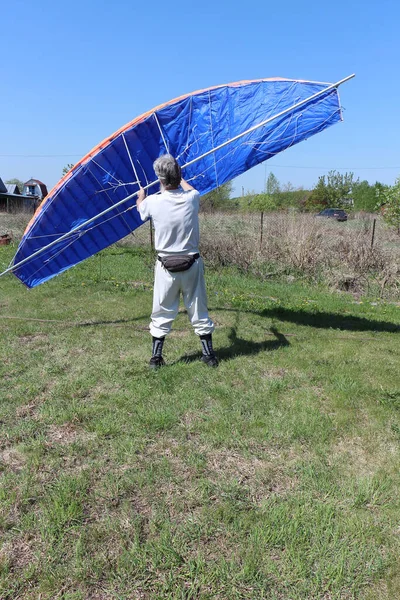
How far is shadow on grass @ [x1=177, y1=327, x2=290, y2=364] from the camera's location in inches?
198

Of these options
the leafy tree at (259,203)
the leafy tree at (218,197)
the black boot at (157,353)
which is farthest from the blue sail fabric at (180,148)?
the leafy tree at (259,203)

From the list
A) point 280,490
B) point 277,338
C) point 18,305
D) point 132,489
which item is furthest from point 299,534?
point 18,305

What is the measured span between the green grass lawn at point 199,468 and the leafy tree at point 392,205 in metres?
10.8

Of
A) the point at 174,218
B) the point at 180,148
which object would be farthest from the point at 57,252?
the point at 174,218

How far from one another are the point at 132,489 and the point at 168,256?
7.63 feet

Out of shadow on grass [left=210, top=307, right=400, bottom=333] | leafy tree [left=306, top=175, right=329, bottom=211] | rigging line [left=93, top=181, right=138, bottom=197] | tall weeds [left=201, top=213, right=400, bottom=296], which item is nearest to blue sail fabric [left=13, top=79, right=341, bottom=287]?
rigging line [left=93, top=181, right=138, bottom=197]

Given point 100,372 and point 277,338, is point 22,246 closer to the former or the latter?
point 100,372

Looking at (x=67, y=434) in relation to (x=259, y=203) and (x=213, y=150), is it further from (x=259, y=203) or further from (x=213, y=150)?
(x=259, y=203)

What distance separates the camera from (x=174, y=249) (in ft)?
14.4

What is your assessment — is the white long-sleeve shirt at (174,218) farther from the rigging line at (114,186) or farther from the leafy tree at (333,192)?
the leafy tree at (333,192)

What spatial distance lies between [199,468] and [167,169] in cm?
274

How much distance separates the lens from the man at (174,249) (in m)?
4.27

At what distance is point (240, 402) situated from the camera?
3.89 metres

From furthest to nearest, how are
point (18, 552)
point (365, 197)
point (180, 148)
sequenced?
point (365, 197) < point (180, 148) < point (18, 552)
